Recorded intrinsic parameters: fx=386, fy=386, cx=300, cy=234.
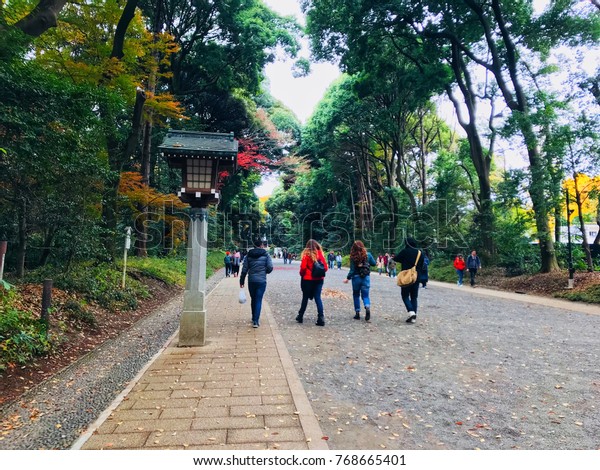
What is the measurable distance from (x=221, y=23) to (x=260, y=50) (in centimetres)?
238

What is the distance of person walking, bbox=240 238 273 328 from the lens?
298 inches

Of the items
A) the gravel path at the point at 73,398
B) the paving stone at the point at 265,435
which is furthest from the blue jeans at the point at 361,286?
the paving stone at the point at 265,435

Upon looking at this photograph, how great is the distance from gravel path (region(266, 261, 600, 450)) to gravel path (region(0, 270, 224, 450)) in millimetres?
2239

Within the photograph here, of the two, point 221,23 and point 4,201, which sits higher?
point 221,23

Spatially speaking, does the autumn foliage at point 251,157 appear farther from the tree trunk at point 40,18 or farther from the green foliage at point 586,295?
the green foliage at point 586,295

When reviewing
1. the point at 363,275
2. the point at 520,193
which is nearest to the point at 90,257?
the point at 363,275

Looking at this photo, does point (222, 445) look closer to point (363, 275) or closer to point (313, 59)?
point (363, 275)

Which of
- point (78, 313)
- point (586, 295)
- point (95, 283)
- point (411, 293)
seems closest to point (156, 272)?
point (95, 283)

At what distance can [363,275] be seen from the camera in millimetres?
8359

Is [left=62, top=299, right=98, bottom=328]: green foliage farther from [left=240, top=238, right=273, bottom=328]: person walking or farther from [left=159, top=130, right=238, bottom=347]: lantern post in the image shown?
[left=240, top=238, right=273, bottom=328]: person walking

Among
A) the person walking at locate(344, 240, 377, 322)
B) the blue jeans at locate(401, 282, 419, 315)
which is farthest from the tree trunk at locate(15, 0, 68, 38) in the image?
the blue jeans at locate(401, 282, 419, 315)

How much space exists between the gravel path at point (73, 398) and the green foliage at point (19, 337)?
543mm

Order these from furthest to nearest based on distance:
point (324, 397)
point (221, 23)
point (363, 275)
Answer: point (221, 23) < point (363, 275) < point (324, 397)

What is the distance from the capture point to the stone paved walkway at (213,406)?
3.05 metres
